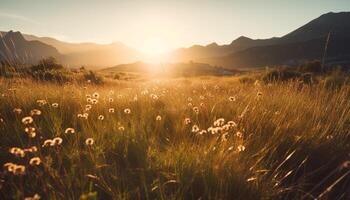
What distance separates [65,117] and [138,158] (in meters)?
1.96

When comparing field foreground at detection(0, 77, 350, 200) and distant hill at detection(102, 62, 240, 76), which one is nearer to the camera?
field foreground at detection(0, 77, 350, 200)

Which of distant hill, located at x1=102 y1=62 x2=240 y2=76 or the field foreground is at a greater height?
the field foreground

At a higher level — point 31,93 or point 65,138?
point 31,93

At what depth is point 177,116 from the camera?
15.1 ft

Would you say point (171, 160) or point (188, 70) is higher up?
point (171, 160)

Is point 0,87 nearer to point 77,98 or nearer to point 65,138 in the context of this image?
point 77,98

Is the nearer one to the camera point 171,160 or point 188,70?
point 171,160

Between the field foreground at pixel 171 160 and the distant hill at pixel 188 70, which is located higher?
the field foreground at pixel 171 160

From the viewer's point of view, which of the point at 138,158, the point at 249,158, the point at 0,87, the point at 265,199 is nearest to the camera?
the point at 265,199

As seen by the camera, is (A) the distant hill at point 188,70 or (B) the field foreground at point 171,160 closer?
(B) the field foreground at point 171,160

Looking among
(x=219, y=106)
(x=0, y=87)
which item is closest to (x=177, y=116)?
(x=219, y=106)

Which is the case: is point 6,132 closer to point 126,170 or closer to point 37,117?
point 37,117

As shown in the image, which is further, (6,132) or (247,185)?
(6,132)

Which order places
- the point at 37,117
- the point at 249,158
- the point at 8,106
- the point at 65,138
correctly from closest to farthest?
1. the point at 249,158
2. the point at 65,138
3. the point at 37,117
4. the point at 8,106
